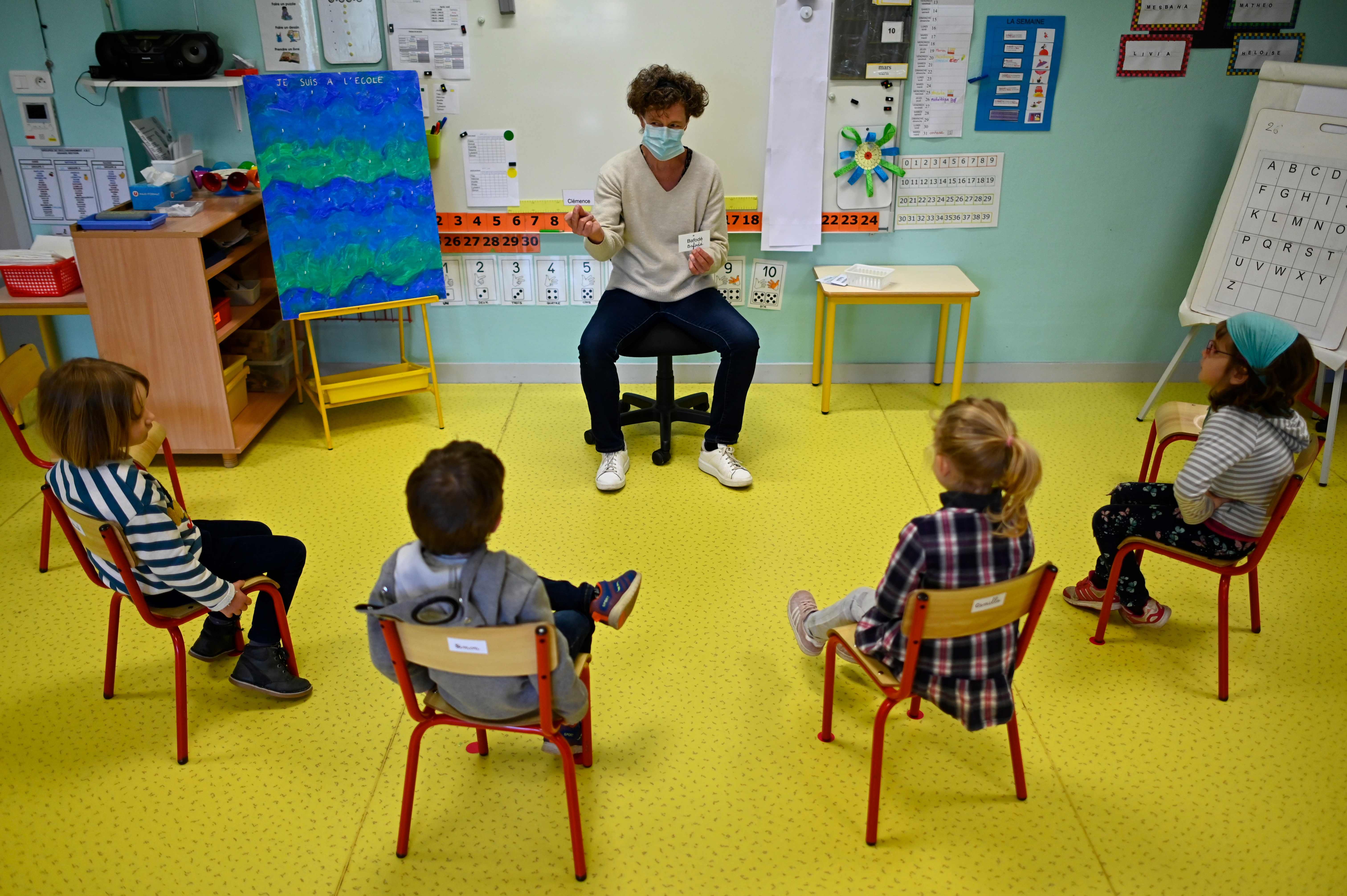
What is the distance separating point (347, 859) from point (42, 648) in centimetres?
126

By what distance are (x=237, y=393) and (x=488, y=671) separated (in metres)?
2.53

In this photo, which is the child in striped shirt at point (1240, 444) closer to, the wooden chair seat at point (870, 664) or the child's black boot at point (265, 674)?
the wooden chair seat at point (870, 664)

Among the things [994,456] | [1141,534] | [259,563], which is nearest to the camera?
[994,456]

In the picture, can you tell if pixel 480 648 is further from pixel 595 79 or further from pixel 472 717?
pixel 595 79

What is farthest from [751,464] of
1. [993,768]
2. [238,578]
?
[238,578]

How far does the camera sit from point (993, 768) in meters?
2.31

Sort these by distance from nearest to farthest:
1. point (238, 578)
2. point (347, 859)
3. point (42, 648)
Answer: point (347, 859) < point (238, 578) < point (42, 648)

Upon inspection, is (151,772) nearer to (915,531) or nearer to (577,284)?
(915,531)

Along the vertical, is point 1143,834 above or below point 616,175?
below

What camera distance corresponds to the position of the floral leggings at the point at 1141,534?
250 centimetres

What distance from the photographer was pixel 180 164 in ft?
12.4

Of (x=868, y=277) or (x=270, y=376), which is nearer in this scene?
(x=868, y=277)

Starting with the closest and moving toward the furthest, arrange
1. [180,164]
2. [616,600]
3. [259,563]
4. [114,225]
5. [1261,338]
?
[616,600] < [1261,338] < [259,563] < [114,225] < [180,164]

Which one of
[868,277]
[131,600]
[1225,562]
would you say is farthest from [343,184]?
[1225,562]
